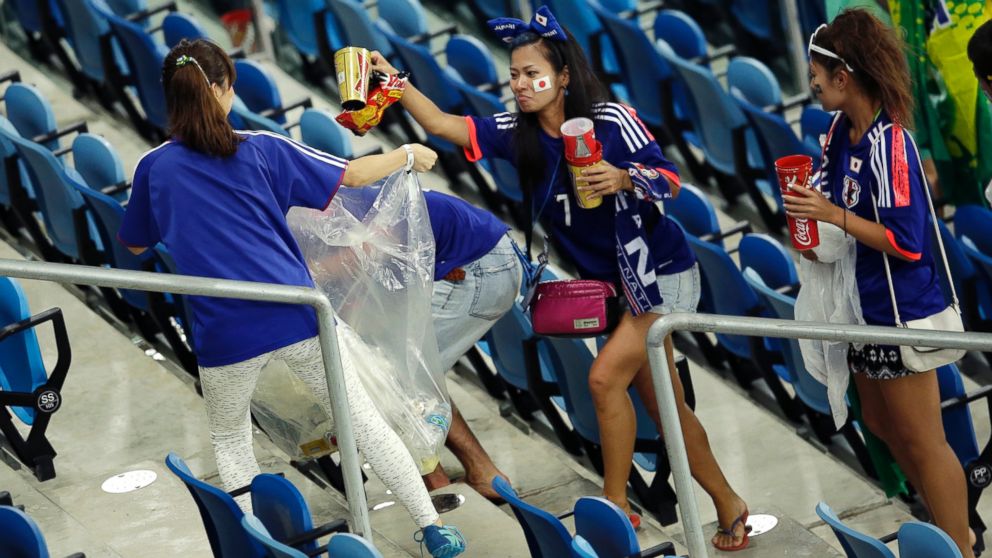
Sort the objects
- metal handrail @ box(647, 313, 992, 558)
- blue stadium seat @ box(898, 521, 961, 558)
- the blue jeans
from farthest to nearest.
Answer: the blue jeans
blue stadium seat @ box(898, 521, 961, 558)
metal handrail @ box(647, 313, 992, 558)

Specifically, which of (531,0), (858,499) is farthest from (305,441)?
(531,0)

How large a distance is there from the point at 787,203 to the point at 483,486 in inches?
45.5

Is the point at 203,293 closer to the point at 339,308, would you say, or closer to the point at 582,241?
the point at 339,308

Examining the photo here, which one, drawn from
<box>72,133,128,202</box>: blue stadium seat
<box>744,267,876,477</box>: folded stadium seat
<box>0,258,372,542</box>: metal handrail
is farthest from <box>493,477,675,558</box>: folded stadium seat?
<box>72,133,128,202</box>: blue stadium seat

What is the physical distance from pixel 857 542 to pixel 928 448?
0.62 m

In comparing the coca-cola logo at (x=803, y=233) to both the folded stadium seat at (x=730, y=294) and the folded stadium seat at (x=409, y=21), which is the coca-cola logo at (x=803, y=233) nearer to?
the folded stadium seat at (x=730, y=294)

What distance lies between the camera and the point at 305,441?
3.83 metres

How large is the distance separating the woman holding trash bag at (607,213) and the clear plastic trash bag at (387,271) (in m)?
0.23

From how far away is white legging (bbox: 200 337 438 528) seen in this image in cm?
349

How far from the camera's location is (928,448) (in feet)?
12.3

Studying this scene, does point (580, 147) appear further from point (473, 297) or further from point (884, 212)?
point (884, 212)

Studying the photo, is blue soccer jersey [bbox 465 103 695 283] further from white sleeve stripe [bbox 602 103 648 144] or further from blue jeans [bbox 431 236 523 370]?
blue jeans [bbox 431 236 523 370]

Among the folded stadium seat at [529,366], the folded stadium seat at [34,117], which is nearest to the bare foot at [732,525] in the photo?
the folded stadium seat at [529,366]

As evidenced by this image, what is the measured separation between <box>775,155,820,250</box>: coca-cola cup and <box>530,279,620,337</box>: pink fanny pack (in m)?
0.50
